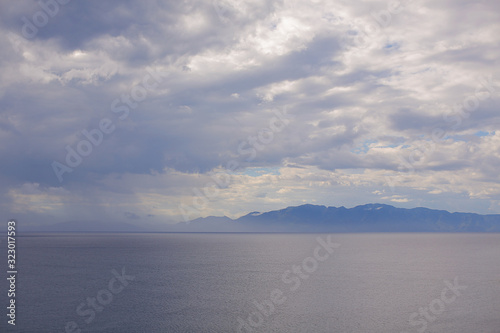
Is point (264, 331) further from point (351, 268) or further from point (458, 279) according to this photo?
point (351, 268)

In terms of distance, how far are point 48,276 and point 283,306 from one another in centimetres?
6008

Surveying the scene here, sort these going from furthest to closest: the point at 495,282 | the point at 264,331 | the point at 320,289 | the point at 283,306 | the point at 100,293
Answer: the point at 495,282 → the point at 320,289 → the point at 100,293 → the point at 283,306 → the point at 264,331

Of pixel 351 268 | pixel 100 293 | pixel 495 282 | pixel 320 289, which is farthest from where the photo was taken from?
pixel 351 268

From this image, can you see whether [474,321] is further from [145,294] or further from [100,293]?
[100,293]

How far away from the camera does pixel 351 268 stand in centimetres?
10994

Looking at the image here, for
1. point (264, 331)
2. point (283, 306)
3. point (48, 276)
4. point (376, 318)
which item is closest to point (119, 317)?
point (264, 331)

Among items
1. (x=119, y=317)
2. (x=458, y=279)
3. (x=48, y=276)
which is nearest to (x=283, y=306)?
(x=119, y=317)

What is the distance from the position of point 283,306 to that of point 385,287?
28.2 m

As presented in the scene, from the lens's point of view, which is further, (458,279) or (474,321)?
(458,279)

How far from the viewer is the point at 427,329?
47375 millimetres

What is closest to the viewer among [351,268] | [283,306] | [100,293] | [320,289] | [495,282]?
[283,306]

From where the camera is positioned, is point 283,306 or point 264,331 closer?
point 264,331

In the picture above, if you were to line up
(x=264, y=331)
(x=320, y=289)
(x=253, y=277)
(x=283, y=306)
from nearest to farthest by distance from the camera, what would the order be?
(x=264, y=331)
(x=283, y=306)
(x=320, y=289)
(x=253, y=277)

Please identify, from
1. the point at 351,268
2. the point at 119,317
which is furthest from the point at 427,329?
the point at 351,268
